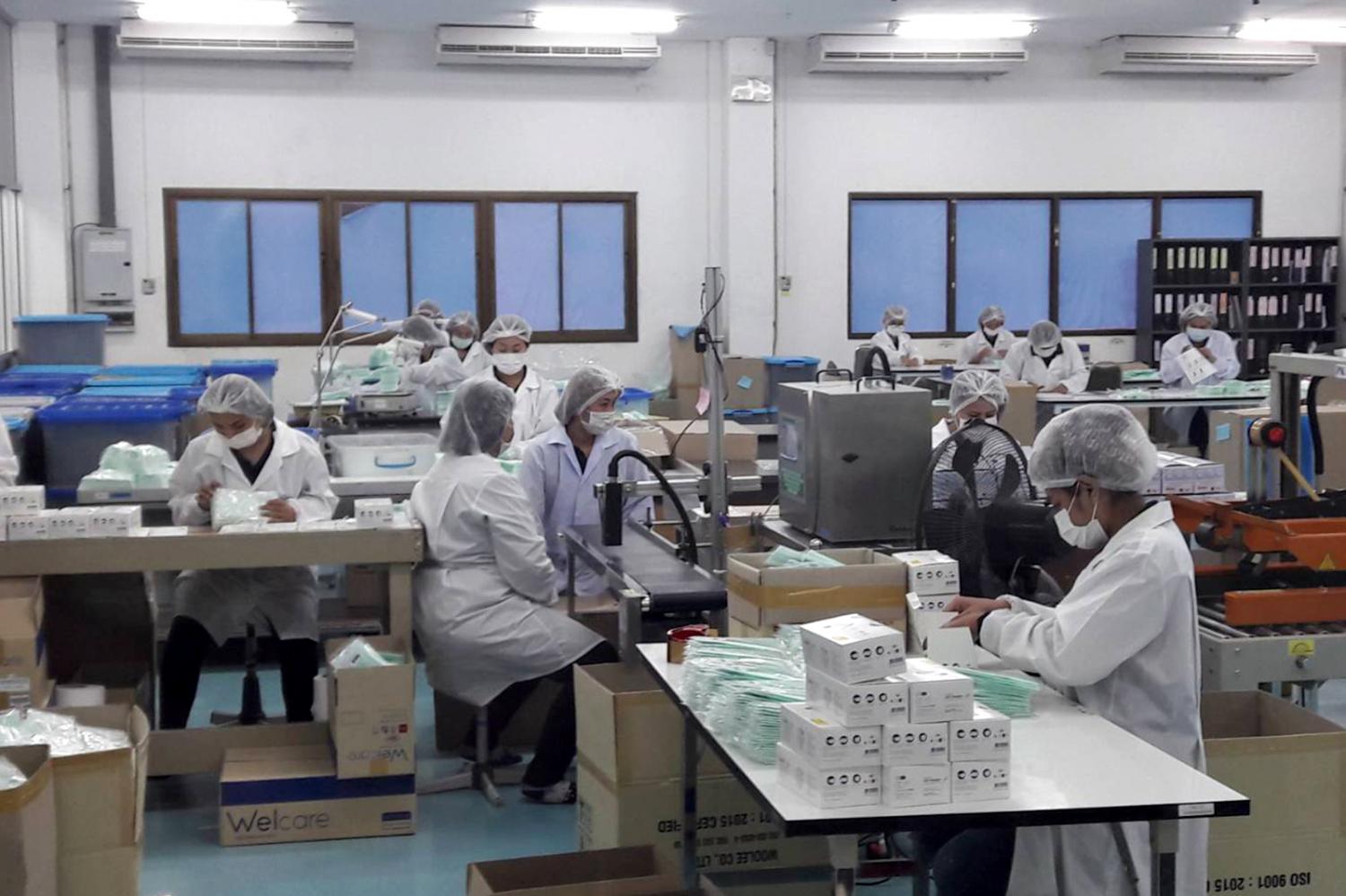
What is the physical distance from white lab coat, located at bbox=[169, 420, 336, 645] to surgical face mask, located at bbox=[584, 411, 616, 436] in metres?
0.80

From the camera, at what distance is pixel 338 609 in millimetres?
5605

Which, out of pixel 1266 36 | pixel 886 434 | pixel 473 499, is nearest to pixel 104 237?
pixel 473 499

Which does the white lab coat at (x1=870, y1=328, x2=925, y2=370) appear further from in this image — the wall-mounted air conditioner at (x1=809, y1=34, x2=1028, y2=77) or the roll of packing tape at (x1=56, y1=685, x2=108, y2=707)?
the roll of packing tape at (x1=56, y1=685, x2=108, y2=707)

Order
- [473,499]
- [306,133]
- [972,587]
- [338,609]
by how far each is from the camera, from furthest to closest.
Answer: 1. [306,133]
2. [338,609]
3. [473,499]
4. [972,587]

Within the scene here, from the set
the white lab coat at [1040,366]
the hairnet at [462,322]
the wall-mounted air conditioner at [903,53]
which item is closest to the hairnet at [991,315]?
the white lab coat at [1040,366]

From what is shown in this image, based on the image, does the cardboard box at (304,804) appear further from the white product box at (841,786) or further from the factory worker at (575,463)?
the white product box at (841,786)

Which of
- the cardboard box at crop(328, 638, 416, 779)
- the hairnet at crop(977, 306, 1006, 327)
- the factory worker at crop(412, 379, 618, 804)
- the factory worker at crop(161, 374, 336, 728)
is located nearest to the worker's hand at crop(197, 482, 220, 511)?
the factory worker at crop(161, 374, 336, 728)

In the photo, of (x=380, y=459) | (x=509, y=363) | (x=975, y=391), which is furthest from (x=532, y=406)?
(x=975, y=391)

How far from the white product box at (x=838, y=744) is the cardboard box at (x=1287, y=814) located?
98 cm

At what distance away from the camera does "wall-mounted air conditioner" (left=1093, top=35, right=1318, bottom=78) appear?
1000 cm

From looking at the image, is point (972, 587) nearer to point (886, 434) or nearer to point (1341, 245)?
point (886, 434)

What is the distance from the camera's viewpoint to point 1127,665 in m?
2.55

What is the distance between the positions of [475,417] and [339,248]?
579 centimetres

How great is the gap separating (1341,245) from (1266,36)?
69.0 inches
